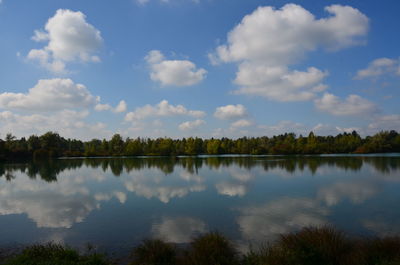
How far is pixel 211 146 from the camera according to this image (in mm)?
123125

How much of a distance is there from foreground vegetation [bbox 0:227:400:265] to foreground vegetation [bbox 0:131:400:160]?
104 meters

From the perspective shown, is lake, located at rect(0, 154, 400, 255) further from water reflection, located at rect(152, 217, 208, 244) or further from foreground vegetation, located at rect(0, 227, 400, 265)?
foreground vegetation, located at rect(0, 227, 400, 265)

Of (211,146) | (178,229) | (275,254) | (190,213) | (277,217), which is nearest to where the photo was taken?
(275,254)

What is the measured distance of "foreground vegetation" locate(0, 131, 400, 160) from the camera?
107250 millimetres

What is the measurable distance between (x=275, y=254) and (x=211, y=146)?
115969mm

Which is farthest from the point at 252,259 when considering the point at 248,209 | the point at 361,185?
the point at 361,185

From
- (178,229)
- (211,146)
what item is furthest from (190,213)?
(211,146)

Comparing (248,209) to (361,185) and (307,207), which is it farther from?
(361,185)

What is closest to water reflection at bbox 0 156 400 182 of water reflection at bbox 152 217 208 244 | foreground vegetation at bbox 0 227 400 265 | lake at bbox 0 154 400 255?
lake at bbox 0 154 400 255

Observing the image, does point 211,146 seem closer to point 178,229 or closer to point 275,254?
point 178,229

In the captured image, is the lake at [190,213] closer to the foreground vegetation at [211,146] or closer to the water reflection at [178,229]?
the water reflection at [178,229]

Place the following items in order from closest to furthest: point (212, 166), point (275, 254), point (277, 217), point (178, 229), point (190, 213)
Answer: point (275, 254), point (178, 229), point (277, 217), point (190, 213), point (212, 166)

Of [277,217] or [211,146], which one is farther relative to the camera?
[211,146]

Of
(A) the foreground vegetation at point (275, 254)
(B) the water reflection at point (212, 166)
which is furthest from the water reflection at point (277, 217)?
(B) the water reflection at point (212, 166)
